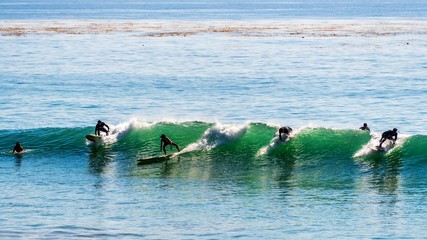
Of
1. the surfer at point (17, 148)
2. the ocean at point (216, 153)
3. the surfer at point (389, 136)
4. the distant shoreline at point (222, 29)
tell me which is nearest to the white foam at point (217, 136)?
the ocean at point (216, 153)

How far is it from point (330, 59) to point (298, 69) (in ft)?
26.8

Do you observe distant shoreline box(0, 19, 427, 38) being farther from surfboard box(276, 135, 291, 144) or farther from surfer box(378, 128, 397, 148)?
surfer box(378, 128, 397, 148)

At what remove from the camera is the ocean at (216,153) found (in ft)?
86.1

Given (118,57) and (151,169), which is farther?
(118,57)

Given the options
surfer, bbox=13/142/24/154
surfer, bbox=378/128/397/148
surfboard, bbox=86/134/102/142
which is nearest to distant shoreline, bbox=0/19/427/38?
surfboard, bbox=86/134/102/142

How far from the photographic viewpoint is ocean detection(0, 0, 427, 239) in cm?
2625

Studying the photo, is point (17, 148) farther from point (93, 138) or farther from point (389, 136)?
point (389, 136)

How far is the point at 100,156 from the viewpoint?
3672 cm

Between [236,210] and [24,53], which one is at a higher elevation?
[24,53]

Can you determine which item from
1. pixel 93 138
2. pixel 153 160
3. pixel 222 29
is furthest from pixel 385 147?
pixel 222 29

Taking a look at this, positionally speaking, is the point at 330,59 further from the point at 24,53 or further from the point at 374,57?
the point at 24,53

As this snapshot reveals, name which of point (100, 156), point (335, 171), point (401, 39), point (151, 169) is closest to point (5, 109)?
point (100, 156)

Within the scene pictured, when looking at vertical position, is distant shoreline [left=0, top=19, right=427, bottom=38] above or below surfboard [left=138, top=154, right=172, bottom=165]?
above

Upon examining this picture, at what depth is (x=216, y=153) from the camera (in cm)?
3631
